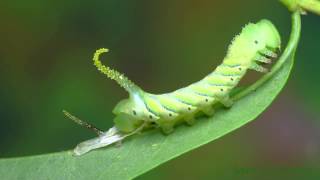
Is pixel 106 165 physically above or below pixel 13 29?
below

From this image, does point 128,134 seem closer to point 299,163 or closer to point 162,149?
point 162,149

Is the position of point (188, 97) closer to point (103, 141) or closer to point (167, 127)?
point (167, 127)

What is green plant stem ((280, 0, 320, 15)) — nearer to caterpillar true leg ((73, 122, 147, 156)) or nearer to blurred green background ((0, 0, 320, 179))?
caterpillar true leg ((73, 122, 147, 156))

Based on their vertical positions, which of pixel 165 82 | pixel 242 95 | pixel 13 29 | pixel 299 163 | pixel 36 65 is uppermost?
pixel 13 29

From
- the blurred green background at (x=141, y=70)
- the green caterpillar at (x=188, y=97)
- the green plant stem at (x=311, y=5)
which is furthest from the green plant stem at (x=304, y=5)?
the blurred green background at (x=141, y=70)

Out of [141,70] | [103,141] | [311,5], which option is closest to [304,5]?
[311,5]

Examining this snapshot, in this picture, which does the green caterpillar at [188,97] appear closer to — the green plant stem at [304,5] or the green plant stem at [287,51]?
the green plant stem at [287,51]

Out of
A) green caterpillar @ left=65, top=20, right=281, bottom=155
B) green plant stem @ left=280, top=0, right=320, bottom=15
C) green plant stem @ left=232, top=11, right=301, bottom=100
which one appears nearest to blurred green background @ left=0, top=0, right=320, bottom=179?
green caterpillar @ left=65, top=20, right=281, bottom=155

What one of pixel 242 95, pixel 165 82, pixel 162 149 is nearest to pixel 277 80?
pixel 242 95
